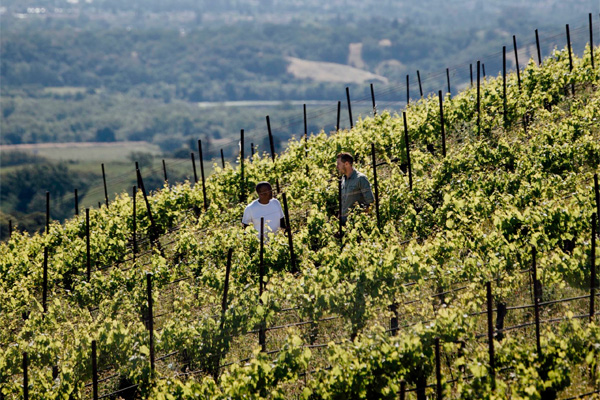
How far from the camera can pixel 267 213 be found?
11125mm

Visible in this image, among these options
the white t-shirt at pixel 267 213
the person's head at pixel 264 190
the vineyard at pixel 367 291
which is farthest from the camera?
the white t-shirt at pixel 267 213

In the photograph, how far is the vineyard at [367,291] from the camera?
24.5ft

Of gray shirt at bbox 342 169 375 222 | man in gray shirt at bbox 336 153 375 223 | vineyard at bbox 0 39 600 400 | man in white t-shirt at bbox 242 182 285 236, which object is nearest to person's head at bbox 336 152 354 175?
man in gray shirt at bbox 336 153 375 223

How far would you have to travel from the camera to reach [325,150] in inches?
632

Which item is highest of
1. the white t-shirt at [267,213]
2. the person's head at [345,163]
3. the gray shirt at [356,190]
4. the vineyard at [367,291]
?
the person's head at [345,163]

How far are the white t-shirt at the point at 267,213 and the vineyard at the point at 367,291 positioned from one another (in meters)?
0.31

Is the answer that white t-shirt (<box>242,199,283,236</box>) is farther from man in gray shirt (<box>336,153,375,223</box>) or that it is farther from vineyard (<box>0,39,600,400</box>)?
man in gray shirt (<box>336,153,375,223</box>)

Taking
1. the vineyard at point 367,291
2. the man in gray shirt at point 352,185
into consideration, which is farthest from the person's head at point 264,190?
the man in gray shirt at point 352,185

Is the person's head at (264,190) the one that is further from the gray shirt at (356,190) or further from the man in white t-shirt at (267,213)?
the gray shirt at (356,190)

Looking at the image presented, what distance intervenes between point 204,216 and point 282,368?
262 inches

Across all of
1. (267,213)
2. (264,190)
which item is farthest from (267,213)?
(264,190)

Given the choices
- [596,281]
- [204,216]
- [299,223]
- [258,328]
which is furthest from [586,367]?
[204,216]

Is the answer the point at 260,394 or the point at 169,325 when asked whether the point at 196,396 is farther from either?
the point at 169,325

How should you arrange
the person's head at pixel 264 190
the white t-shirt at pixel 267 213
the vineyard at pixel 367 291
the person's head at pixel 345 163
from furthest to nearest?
the white t-shirt at pixel 267 213 < the person's head at pixel 345 163 < the person's head at pixel 264 190 < the vineyard at pixel 367 291
